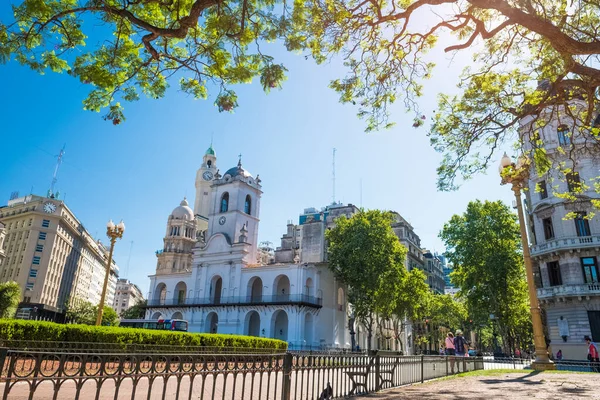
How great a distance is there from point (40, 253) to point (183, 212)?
2227 centimetres

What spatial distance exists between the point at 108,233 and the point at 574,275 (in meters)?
29.5

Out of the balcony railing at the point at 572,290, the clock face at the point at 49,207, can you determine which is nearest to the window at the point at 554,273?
the balcony railing at the point at 572,290

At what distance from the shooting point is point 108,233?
2183 cm

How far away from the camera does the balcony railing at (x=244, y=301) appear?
3754cm

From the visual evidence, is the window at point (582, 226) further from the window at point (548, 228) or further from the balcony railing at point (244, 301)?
the balcony railing at point (244, 301)

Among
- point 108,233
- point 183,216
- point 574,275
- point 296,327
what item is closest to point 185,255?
point 183,216

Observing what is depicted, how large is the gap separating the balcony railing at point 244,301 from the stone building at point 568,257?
1926cm

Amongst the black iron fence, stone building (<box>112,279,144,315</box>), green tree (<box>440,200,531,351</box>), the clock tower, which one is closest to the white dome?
the clock tower

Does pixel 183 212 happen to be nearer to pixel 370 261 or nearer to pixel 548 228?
pixel 370 261

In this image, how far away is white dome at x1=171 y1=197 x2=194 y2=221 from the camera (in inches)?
2622

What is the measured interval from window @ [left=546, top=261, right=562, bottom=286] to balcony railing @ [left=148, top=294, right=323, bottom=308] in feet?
64.9

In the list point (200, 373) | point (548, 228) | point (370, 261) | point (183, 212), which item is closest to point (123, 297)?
point (183, 212)

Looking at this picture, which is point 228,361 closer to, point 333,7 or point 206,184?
point 333,7

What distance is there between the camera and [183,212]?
67.1m
